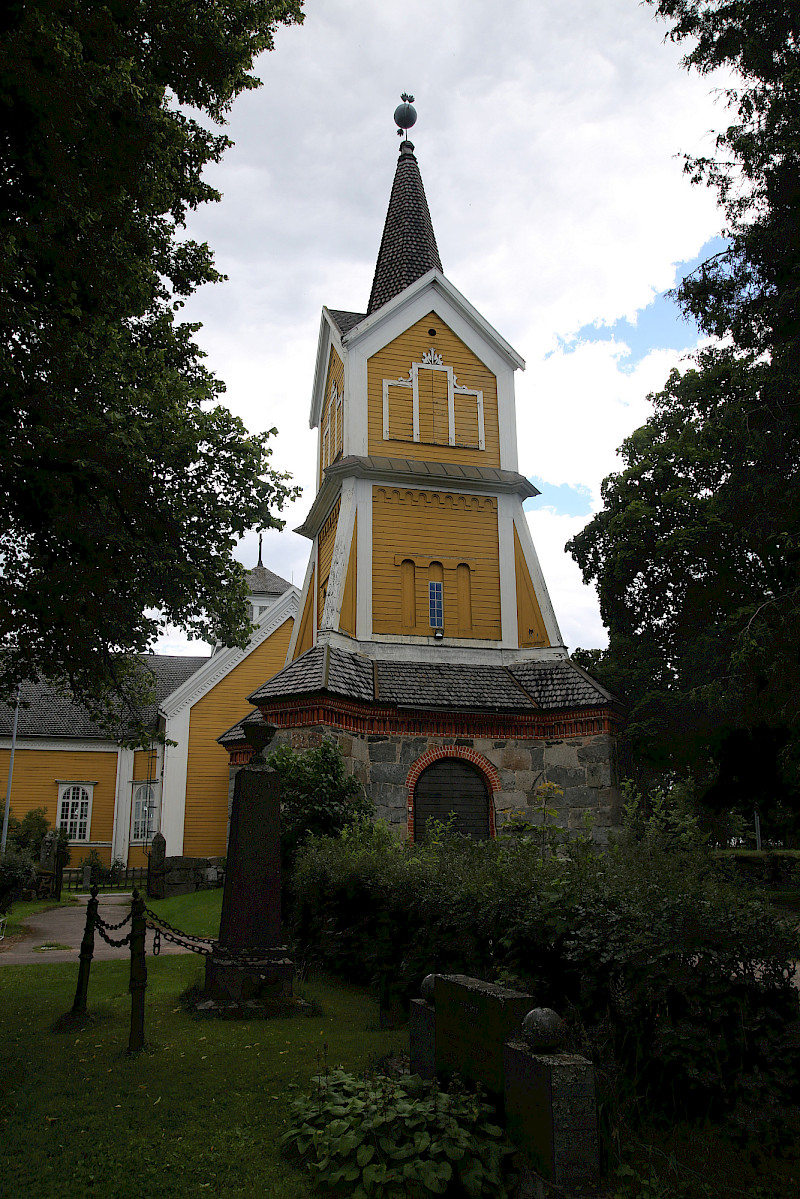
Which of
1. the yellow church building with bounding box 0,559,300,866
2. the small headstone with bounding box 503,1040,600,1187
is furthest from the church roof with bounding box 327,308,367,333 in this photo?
the small headstone with bounding box 503,1040,600,1187

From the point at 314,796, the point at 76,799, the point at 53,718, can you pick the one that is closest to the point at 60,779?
the point at 76,799

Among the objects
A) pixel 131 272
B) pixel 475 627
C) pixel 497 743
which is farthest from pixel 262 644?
pixel 131 272

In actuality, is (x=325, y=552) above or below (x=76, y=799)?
above

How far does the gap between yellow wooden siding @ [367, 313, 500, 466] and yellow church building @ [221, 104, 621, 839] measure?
0.04m

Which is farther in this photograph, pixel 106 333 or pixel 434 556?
pixel 434 556

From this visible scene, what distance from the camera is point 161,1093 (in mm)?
5699

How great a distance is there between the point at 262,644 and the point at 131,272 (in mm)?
22279

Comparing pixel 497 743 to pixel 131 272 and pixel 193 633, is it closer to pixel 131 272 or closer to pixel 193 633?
pixel 193 633

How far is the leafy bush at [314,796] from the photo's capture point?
13531mm

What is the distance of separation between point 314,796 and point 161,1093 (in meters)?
8.23

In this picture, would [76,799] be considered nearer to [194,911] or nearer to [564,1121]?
[194,911]

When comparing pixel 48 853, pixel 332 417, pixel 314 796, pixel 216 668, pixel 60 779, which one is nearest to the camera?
pixel 314 796

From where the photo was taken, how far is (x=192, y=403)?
10.3m

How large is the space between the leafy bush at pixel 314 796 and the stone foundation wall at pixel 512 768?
3.12 ft
